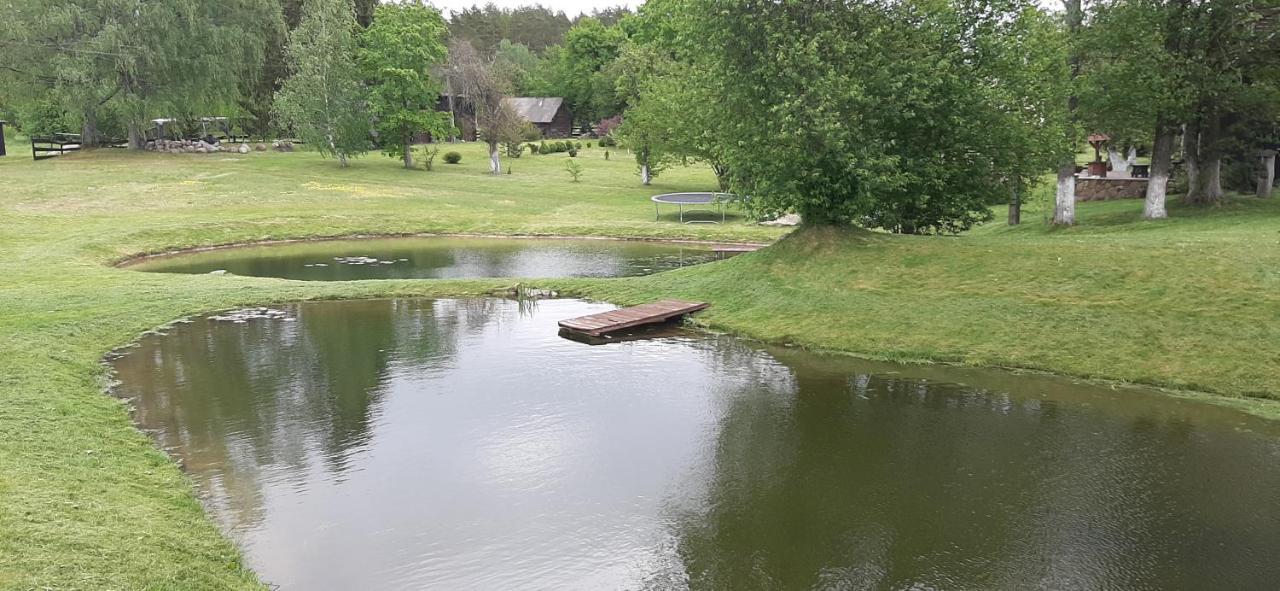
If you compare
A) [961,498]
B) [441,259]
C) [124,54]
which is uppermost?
[124,54]

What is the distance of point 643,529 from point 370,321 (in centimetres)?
1185

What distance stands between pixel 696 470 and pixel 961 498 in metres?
3.14

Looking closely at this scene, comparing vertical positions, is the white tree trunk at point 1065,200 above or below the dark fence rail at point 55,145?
below

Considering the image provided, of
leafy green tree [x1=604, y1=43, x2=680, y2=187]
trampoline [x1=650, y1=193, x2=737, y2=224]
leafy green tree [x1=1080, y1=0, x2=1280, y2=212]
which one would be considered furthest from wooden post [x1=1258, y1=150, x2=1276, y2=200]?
leafy green tree [x1=604, y1=43, x2=680, y2=187]

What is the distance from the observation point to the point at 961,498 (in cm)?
996

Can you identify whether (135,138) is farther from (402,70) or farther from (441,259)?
(441,259)

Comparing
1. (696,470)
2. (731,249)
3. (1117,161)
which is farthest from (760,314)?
(1117,161)

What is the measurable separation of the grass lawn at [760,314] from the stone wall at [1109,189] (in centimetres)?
255

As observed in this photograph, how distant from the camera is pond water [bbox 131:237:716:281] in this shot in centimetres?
2648

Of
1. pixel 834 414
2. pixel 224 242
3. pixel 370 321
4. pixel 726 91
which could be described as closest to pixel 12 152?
pixel 224 242

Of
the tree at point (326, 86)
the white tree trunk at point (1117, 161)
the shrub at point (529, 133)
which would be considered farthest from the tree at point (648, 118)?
the white tree trunk at point (1117, 161)

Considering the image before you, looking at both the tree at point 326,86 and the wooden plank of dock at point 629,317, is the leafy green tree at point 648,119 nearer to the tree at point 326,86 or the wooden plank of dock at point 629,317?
the tree at point 326,86

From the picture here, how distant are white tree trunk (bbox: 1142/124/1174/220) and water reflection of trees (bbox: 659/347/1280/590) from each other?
54.4 ft

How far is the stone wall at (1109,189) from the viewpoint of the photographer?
111ft
